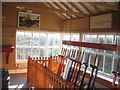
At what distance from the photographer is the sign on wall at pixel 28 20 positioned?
645 centimetres

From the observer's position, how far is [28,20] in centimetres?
660

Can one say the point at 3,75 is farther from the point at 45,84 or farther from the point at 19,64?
the point at 19,64

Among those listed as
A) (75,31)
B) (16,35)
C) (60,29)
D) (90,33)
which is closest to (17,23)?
(16,35)

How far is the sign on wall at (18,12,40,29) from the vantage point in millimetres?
6449

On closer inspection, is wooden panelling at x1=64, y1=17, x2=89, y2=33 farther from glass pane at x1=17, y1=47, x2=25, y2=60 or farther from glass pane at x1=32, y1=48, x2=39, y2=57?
glass pane at x1=17, y1=47, x2=25, y2=60

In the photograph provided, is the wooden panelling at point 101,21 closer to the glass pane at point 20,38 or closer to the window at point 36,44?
the window at point 36,44

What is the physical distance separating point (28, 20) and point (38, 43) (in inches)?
53.6

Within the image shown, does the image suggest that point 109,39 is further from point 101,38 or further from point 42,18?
point 42,18

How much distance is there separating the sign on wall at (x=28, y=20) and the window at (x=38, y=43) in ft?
1.38

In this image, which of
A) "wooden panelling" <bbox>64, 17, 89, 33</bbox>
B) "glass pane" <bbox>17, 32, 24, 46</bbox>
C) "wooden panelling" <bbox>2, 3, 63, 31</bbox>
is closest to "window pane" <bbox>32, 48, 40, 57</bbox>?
"glass pane" <bbox>17, 32, 24, 46</bbox>

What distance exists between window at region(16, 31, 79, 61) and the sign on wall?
42 centimetres

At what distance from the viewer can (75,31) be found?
6422 millimetres

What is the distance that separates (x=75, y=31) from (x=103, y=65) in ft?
7.37

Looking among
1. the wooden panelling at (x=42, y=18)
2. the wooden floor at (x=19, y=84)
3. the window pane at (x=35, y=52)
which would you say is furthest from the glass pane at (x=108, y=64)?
the window pane at (x=35, y=52)
